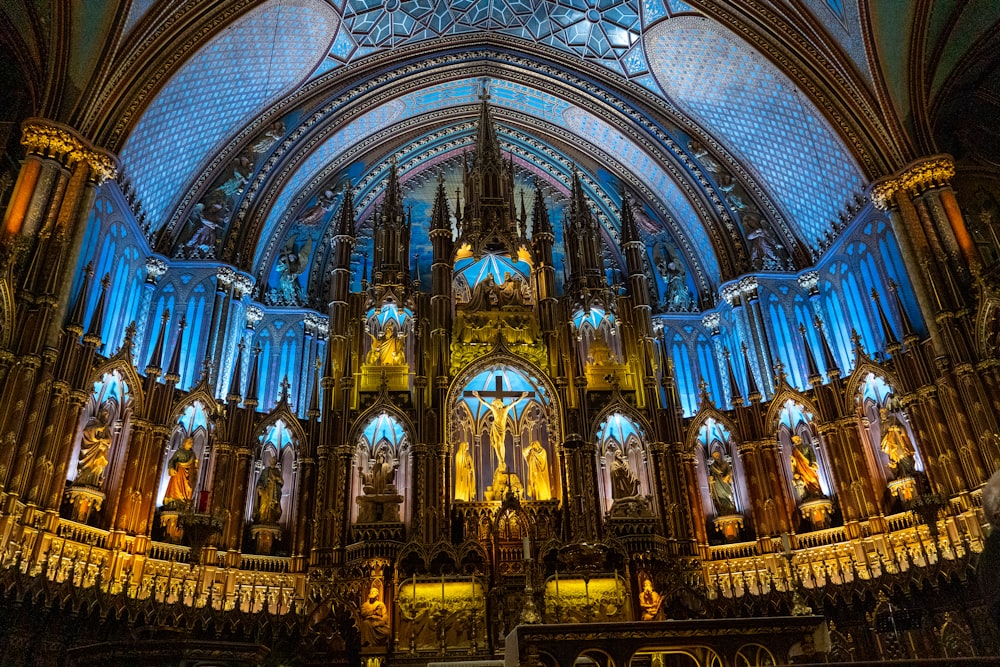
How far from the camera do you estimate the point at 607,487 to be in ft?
65.5

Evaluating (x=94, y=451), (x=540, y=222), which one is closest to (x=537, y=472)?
(x=540, y=222)

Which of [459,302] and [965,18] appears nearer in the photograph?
[965,18]

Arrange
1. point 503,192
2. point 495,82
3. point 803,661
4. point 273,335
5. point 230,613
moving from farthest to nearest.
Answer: point 495,82 < point 503,192 < point 273,335 < point 230,613 < point 803,661

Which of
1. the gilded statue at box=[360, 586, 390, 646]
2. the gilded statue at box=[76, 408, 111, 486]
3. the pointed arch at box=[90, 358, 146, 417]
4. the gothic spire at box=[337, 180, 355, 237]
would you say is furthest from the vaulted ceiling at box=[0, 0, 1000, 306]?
the gilded statue at box=[360, 586, 390, 646]

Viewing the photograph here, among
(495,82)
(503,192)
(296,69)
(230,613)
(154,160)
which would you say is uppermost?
(495,82)

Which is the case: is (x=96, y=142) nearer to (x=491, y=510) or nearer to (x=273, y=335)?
(x=273, y=335)

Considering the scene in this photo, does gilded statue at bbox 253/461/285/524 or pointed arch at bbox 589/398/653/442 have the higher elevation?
pointed arch at bbox 589/398/653/442

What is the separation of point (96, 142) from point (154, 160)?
2635 millimetres

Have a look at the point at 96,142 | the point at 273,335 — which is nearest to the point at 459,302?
the point at 273,335

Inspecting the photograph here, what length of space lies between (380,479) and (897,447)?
41.6 feet

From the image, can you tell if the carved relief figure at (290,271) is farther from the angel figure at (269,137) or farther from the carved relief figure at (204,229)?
the angel figure at (269,137)

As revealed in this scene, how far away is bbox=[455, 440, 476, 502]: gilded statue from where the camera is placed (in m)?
19.6

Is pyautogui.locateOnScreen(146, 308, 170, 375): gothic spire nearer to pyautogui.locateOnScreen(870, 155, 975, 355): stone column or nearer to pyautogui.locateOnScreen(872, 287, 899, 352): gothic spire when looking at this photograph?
pyautogui.locateOnScreen(872, 287, 899, 352): gothic spire

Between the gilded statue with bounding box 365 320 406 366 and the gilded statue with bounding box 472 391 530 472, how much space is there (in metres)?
2.48
